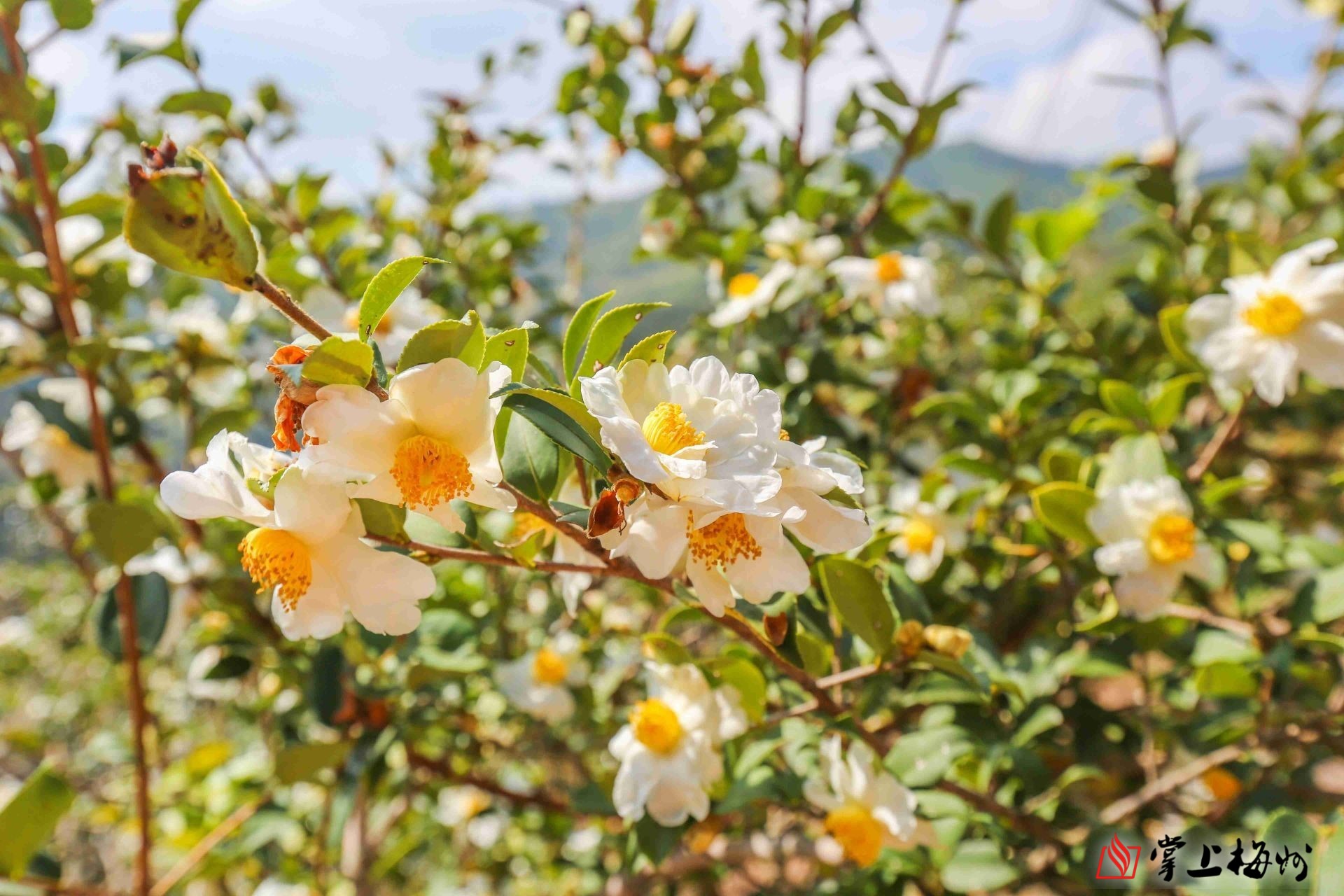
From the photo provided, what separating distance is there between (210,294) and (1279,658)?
83.2 inches

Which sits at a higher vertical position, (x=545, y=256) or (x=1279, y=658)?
(x=1279, y=658)

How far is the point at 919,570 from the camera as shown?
1144mm

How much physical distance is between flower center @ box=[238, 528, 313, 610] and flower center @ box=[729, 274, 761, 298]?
87 centimetres

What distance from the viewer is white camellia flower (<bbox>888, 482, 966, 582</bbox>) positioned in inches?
45.1

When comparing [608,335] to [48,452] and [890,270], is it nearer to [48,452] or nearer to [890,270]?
[890,270]

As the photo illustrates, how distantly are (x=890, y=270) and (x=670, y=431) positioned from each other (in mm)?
938

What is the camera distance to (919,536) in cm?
115

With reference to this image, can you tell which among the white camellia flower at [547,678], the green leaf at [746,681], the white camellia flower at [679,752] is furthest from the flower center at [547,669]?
the green leaf at [746,681]

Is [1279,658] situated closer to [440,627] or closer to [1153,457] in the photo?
[1153,457]

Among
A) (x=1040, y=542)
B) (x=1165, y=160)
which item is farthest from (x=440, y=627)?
(x=1165, y=160)

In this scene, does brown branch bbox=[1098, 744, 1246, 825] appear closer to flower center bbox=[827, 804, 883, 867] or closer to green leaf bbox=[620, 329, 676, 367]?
flower center bbox=[827, 804, 883, 867]

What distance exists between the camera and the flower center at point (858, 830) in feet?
2.87

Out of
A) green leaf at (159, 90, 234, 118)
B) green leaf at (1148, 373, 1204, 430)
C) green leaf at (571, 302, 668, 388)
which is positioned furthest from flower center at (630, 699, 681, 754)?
green leaf at (159, 90, 234, 118)

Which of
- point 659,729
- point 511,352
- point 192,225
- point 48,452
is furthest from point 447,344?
point 48,452
